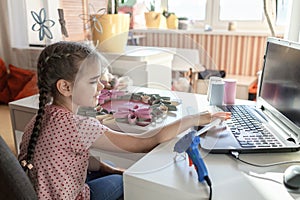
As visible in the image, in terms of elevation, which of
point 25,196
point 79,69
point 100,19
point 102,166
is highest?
point 100,19

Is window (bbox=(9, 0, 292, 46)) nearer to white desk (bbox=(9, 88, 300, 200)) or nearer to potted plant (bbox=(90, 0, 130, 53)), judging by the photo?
potted plant (bbox=(90, 0, 130, 53))

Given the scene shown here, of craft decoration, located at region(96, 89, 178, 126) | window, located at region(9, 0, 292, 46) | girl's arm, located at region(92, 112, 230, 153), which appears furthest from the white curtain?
girl's arm, located at region(92, 112, 230, 153)

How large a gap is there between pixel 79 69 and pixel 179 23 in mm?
2701

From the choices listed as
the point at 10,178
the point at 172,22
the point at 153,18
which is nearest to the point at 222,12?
the point at 172,22

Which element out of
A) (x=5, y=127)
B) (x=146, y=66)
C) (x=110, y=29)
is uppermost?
(x=110, y=29)

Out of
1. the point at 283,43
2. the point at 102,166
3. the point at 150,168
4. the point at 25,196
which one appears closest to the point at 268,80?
the point at 283,43

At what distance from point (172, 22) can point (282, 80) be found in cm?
249

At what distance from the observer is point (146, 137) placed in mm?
914

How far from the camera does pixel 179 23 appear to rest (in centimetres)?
336

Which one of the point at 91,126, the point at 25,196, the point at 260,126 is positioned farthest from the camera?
the point at 260,126

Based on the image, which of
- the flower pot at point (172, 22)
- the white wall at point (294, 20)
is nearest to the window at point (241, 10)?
the flower pot at point (172, 22)

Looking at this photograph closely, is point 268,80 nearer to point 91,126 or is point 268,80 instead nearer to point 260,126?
point 260,126

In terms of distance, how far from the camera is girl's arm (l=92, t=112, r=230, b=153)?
0.84 m

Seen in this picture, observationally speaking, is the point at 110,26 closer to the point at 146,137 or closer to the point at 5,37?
the point at 146,137
